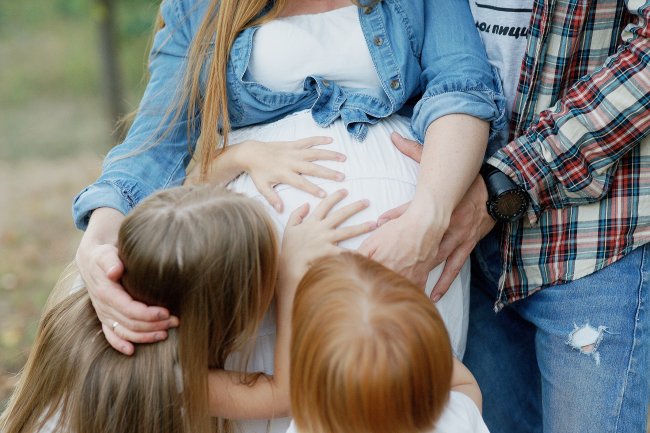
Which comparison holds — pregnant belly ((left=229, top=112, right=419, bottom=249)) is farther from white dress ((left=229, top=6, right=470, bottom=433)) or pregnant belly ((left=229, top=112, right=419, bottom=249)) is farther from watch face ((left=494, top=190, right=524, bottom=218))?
watch face ((left=494, top=190, right=524, bottom=218))

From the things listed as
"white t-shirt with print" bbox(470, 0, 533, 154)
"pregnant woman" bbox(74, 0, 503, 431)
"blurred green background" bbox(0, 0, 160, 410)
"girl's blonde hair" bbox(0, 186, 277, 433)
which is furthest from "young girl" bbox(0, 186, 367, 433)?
"blurred green background" bbox(0, 0, 160, 410)

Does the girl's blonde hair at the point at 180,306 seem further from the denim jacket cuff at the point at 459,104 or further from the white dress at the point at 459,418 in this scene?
the denim jacket cuff at the point at 459,104

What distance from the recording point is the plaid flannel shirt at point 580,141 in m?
1.88

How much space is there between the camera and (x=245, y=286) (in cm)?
176

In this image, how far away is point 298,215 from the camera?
193 centimetres

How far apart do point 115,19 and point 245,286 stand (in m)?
5.10

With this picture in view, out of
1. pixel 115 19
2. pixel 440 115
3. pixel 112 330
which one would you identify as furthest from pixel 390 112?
pixel 115 19

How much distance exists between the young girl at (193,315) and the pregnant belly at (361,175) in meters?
0.06

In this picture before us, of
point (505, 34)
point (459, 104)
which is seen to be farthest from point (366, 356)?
point (505, 34)

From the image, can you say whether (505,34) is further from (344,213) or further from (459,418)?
(459,418)

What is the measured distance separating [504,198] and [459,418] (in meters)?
0.66

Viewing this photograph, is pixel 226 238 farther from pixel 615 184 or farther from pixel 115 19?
pixel 115 19

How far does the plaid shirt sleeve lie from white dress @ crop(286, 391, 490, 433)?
61 cm

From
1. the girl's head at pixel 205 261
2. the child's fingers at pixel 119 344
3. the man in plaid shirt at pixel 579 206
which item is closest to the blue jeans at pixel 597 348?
the man in plaid shirt at pixel 579 206
